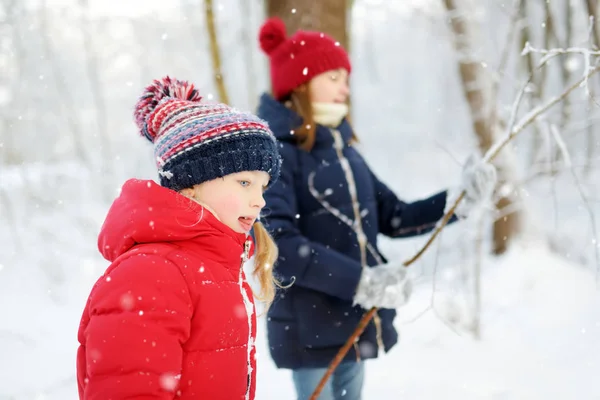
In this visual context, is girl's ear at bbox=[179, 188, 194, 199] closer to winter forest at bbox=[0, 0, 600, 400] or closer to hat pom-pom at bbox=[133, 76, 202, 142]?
hat pom-pom at bbox=[133, 76, 202, 142]

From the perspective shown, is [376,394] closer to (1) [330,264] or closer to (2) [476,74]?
(1) [330,264]

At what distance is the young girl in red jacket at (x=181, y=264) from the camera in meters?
1.17

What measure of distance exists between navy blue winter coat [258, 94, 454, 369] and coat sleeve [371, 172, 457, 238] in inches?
10.7

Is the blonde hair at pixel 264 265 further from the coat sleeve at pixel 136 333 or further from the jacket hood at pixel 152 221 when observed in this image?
the coat sleeve at pixel 136 333

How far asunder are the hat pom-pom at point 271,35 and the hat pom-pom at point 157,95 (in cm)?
104

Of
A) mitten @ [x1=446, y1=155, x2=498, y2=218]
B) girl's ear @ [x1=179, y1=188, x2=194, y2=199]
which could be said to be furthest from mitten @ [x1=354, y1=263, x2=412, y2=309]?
girl's ear @ [x1=179, y1=188, x2=194, y2=199]

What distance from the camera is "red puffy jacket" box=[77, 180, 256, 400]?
45.8 inches

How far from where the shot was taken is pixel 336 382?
239 cm

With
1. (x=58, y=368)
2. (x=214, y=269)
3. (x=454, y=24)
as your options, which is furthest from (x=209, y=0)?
(x=58, y=368)

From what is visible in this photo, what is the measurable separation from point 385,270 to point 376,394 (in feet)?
5.72

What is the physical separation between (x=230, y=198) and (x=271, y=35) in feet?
4.41

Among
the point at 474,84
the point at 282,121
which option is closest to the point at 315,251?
the point at 282,121

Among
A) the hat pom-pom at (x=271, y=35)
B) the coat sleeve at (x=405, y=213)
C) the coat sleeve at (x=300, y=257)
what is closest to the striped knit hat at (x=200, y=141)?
the coat sleeve at (x=300, y=257)

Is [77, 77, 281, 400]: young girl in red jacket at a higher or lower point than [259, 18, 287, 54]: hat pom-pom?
lower
